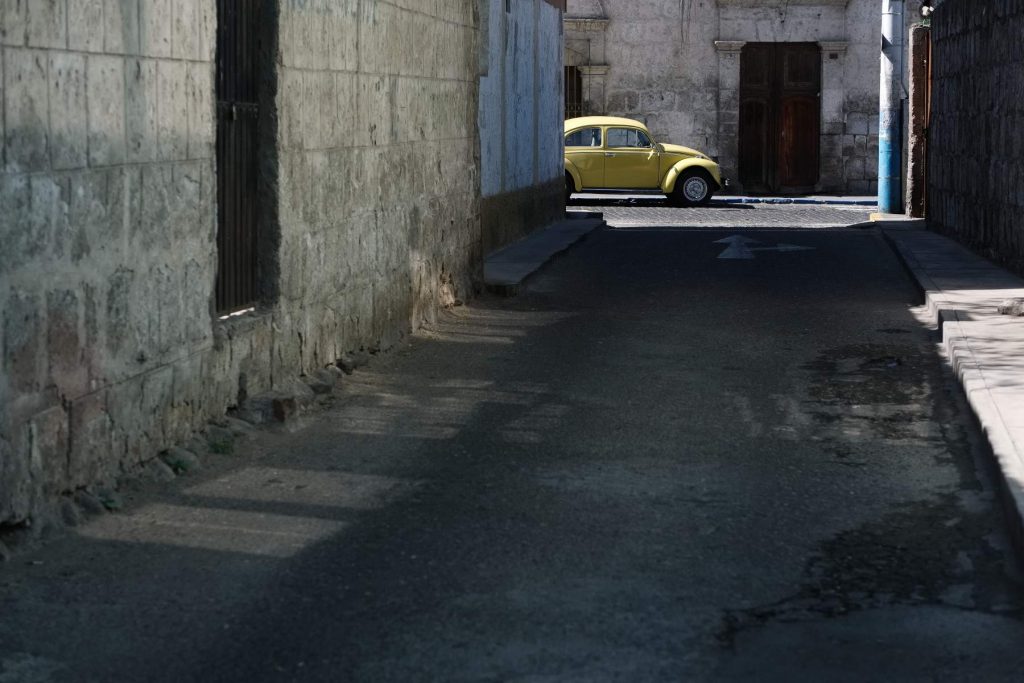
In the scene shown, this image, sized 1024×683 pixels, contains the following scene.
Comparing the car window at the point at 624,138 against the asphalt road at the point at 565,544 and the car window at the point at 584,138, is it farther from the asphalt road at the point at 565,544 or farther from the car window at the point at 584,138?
the asphalt road at the point at 565,544

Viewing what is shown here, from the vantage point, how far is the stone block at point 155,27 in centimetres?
690

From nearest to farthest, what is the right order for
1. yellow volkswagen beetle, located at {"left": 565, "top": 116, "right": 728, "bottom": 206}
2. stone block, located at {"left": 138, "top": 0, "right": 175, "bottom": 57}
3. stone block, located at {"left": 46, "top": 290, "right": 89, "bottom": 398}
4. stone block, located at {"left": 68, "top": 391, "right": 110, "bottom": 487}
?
stone block, located at {"left": 46, "top": 290, "right": 89, "bottom": 398} < stone block, located at {"left": 68, "top": 391, "right": 110, "bottom": 487} < stone block, located at {"left": 138, "top": 0, "right": 175, "bottom": 57} < yellow volkswagen beetle, located at {"left": 565, "top": 116, "right": 728, "bottom": 206}

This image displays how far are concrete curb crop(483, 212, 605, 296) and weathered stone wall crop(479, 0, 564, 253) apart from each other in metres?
0.20

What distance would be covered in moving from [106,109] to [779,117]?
2948cm

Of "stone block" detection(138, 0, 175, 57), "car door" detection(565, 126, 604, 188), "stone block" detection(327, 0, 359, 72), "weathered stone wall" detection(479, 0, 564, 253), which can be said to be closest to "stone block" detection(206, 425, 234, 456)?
"stone block" detection(138, 0, 175, 57)

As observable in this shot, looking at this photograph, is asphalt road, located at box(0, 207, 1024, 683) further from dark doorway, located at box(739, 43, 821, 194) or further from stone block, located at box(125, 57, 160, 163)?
dark doorway, located at box(739, 43, 821, 194)

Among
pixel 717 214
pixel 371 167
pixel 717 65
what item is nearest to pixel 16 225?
pixel 371 167

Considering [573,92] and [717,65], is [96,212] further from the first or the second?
[717,65]

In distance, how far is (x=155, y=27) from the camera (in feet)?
23.1

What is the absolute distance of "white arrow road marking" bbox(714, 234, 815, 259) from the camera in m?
18.8

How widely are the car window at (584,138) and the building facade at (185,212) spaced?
754 inches

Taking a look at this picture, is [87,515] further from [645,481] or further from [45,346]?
[645,481]

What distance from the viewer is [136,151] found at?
271 inches

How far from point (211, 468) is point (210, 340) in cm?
74
